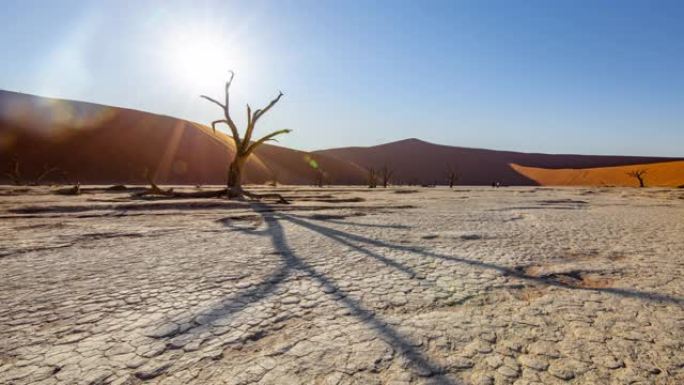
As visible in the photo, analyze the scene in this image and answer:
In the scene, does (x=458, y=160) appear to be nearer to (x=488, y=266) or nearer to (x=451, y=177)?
(x=451, y=177)

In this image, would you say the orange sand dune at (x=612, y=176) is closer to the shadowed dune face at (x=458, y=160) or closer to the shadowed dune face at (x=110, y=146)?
the shadowed dune face at (x=458, y=160)

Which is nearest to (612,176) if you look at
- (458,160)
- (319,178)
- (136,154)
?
(458,160)

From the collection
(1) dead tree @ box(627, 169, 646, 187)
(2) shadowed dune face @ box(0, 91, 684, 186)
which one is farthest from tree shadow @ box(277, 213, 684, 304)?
(1) dead tree @ box(627, 169, 646, 187)

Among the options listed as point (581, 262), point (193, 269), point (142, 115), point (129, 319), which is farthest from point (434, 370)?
point (142, 115)

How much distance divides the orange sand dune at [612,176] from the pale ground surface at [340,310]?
57.9 metres

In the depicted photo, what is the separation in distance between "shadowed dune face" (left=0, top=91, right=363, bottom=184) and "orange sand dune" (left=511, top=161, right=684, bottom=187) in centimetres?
3803

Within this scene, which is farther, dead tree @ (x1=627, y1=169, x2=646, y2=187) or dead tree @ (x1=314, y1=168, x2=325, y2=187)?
dead tree @ (x1=314, y1=168, x2=325, y2=187)

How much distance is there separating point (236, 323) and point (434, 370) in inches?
46.7

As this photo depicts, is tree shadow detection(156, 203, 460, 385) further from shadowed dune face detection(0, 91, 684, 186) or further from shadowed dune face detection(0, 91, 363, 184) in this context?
shadowed dune face detection(0, 91, 363, 184)

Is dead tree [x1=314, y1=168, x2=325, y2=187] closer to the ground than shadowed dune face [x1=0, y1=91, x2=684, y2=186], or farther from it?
closer to the ground

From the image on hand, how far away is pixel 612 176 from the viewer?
60.1 m

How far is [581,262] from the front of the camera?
3666 millimetres

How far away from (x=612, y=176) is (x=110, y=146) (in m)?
76.1

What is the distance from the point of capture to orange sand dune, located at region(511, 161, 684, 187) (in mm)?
51681
